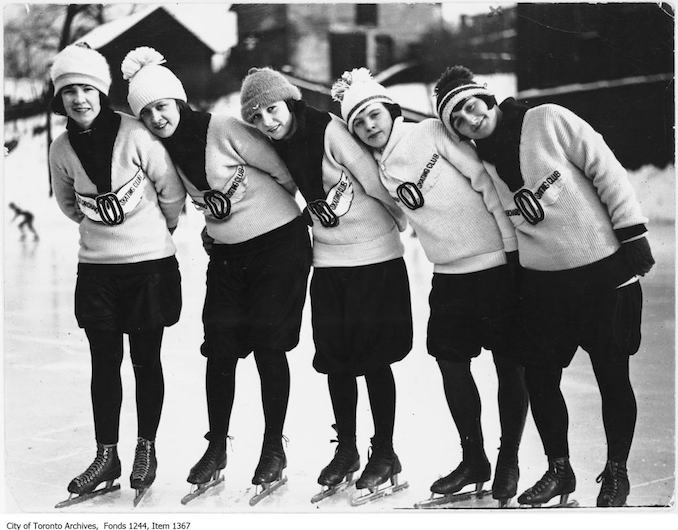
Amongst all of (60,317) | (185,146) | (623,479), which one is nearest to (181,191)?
(185,146)

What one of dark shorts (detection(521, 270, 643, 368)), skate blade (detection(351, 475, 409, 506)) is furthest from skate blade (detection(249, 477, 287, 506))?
dark shorts (detection(521, 270, 643, 368))

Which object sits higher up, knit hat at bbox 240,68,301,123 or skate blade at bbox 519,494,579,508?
knit hat at bbox 240,68,301,123

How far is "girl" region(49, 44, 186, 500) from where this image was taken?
8.72 feet

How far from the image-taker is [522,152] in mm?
2480

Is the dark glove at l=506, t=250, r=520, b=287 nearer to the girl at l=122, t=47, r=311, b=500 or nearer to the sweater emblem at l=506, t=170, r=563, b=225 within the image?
the sweater emblem at l=506, t=170, r=563, b=225

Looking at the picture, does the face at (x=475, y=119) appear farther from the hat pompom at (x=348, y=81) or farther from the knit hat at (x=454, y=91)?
the hat pompom at (x=348, y=81)

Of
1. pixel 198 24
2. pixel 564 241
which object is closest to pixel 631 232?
pixel 564 241

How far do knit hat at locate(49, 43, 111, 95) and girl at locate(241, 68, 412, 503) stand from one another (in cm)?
44

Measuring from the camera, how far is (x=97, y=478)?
2734mm

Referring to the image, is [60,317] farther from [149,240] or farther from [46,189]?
[149,240]

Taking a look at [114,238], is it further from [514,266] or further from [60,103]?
[514,266]

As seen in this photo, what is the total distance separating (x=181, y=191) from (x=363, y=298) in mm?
644

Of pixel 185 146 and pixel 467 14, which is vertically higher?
pixel 467 14

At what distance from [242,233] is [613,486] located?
4.28ft
